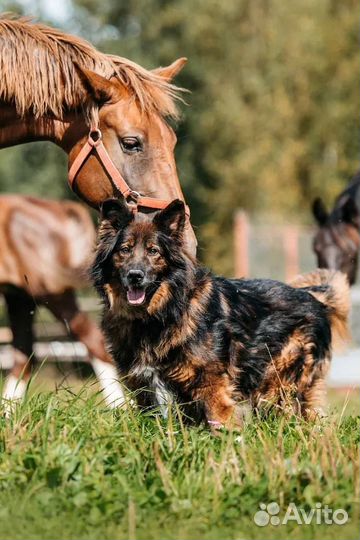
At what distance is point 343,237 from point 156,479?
7583 mm

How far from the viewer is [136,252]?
631 cm

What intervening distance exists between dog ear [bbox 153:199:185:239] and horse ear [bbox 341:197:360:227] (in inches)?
242

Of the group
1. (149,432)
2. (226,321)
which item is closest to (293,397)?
(226,321)

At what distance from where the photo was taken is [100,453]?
16.9 feet

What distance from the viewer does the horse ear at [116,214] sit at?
249 inches

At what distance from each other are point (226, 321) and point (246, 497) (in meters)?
1.90

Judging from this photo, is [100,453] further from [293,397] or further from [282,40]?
[282,40]

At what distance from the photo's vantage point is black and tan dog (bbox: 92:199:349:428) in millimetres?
6293

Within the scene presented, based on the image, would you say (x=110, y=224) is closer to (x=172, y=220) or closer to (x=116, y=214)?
(x=116, y=214)

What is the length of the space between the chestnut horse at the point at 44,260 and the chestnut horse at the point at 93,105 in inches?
220

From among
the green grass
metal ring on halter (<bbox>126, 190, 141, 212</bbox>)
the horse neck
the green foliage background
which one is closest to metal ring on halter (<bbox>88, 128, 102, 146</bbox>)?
the horse neck
